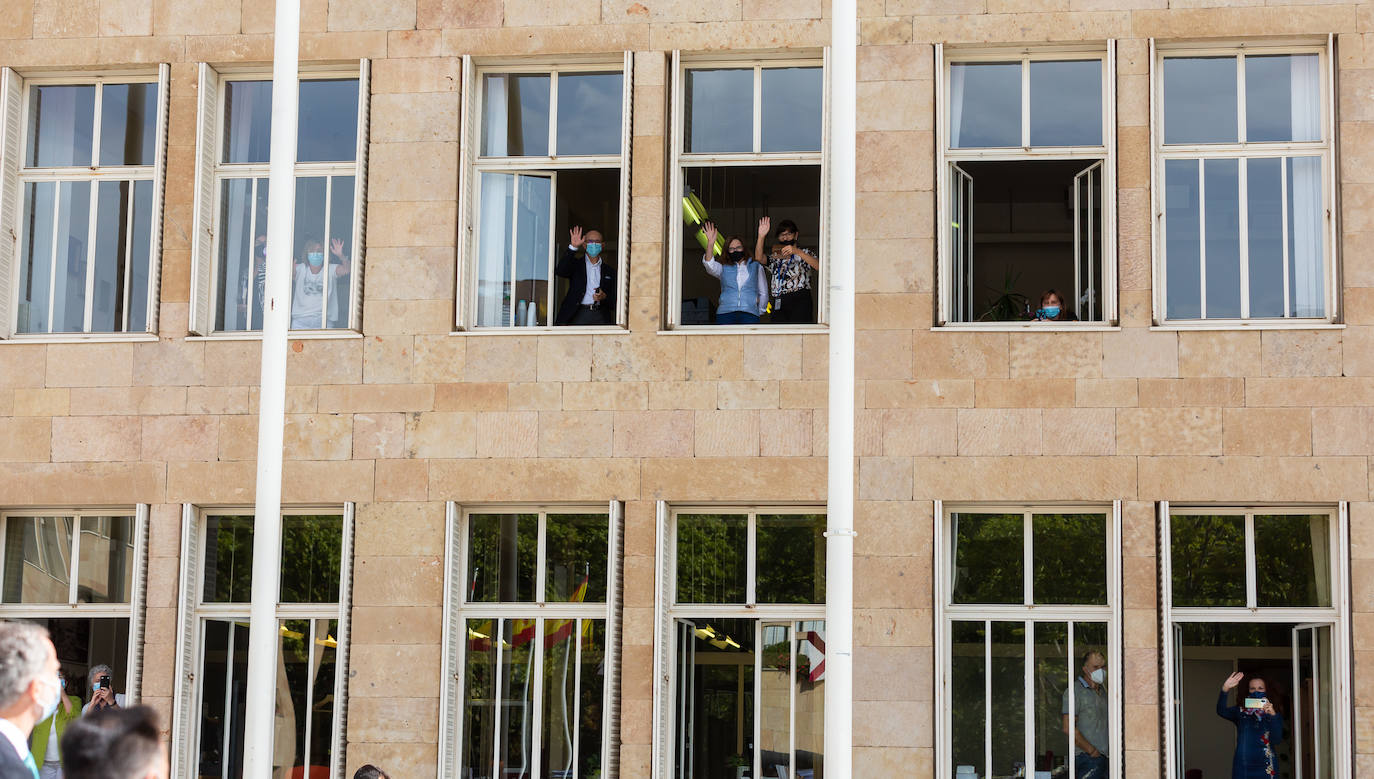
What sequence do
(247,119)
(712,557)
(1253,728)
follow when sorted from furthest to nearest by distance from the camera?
(247,119)
(712,557)
(1253,728)

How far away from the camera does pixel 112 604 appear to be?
17.2m

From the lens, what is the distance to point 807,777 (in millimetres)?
16406

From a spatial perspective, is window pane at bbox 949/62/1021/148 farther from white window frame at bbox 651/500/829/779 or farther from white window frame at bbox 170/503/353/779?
white window frame at bbox 170/503/353/779

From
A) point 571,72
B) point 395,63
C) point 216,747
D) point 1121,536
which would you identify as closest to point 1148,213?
point 1121,536

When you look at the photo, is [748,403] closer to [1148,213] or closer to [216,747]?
[1148,213]

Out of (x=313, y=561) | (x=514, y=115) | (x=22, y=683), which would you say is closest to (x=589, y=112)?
(x=514, y=115)

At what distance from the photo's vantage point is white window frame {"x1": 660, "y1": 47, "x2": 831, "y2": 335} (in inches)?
666

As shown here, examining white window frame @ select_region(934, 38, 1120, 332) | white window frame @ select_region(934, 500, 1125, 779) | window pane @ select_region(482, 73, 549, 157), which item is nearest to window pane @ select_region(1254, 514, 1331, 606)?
white window frame @ select_region(934, 500, 1125, 779)

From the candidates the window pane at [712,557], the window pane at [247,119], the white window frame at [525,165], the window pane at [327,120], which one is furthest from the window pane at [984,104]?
the window pane at [247,119]

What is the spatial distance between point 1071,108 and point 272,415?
7.73 m

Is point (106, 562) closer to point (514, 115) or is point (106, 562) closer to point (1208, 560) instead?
point (514, 115)

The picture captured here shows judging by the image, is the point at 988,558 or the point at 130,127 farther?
the point at 130,127

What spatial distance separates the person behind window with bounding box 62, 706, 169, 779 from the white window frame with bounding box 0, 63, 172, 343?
39.1ft

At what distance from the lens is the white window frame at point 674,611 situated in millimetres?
16297
